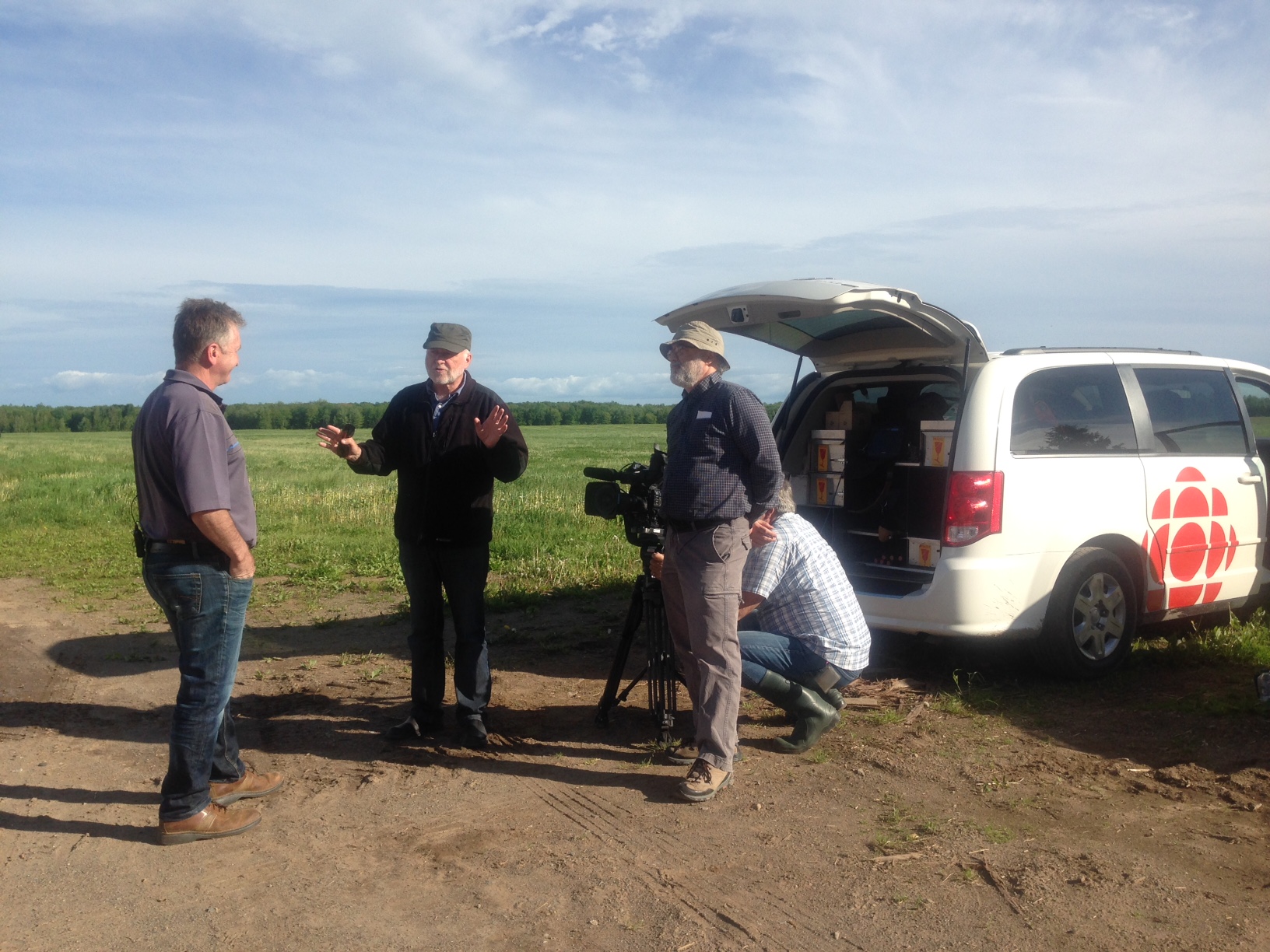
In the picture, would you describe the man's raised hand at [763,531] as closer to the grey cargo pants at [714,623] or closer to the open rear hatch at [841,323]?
the grey cargo pants at [714,623]

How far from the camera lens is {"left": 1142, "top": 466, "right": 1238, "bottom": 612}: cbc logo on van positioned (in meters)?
6.39

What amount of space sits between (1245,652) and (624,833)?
13.7 feet

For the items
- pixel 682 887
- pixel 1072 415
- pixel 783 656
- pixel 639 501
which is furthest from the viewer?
pixel 1072 415

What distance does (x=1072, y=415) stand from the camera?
616 cm

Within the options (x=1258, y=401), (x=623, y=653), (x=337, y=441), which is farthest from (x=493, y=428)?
(x=1258, y=401)

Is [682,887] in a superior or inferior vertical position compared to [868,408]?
inferior

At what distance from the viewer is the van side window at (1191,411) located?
259 inches

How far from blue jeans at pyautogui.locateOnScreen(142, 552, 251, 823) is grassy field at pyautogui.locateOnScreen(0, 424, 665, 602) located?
4.96 metres

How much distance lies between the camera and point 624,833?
13.7ft

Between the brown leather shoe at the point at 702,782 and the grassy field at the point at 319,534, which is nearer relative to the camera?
the brown leather shoe at the point at 702,782

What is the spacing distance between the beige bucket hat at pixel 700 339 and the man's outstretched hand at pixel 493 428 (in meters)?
0.86

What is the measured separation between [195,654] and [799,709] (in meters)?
2.58

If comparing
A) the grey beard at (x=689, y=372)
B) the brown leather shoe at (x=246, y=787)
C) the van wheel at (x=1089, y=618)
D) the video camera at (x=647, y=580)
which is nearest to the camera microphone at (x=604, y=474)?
the video camera at (x=647, y=580)

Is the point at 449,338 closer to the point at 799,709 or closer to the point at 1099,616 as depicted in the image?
the point at 799,709
